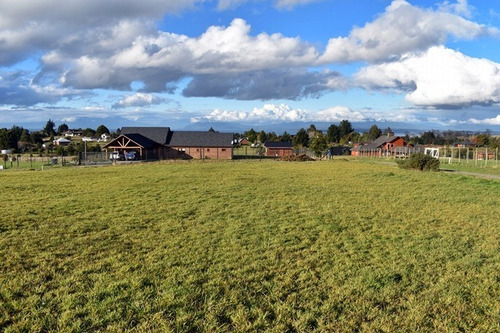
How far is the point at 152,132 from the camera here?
55656 mm

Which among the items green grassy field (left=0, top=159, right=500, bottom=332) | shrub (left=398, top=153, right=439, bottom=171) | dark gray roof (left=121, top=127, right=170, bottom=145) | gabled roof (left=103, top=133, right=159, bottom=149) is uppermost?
dark gray roof (left=121, top=127, right=170, bottom=145)

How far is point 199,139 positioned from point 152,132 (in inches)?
285

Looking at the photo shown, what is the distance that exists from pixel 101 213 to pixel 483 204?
1197cm

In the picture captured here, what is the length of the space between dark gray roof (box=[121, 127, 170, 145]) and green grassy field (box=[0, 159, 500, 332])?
143 ft

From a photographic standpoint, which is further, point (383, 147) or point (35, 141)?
point (35, 141)

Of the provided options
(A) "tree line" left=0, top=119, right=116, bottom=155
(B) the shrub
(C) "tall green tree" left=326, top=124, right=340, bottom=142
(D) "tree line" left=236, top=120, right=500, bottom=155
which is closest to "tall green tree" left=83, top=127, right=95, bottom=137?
(A) "tree line" left=0, top=119, right=116, bottom=155

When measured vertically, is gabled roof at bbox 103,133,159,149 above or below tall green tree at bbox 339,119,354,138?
below

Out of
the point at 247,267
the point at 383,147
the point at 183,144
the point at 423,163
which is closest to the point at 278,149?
the point at 183,144

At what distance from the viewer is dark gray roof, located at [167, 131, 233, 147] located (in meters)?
53.7

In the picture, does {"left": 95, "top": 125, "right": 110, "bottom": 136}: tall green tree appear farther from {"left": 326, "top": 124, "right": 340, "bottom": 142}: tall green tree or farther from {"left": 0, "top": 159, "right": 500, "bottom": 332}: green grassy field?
{"left": 0, "top": 159, "right": 500, "bottom": 332}: green grassy field

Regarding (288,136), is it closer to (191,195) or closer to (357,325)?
(191,195)

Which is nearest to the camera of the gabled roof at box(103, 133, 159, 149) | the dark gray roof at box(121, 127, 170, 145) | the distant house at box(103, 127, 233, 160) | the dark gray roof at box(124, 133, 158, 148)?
the gabled roof at box(103, 133, 159, 149)

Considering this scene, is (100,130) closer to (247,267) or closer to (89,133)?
(89,133)

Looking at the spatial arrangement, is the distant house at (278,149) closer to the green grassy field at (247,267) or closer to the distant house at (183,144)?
the distant house at (183,144)
